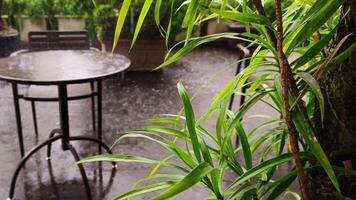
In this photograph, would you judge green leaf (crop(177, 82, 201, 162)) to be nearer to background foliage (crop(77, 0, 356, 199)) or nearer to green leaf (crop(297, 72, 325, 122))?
background foliage (crop(77, 0, 356, 199))

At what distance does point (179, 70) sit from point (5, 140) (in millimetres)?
2586

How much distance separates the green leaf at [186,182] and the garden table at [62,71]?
1.33 metres

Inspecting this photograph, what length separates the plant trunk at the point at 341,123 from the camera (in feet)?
2.46

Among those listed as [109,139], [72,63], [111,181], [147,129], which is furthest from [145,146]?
[147,129]

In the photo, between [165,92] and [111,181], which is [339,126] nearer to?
[111,181]

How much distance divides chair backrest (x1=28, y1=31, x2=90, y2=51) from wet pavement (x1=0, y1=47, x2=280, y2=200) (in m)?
0.64

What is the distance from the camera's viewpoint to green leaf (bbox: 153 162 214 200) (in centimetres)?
62

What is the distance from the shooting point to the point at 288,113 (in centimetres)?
70

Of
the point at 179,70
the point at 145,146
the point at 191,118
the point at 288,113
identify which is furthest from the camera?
the point at 179,70

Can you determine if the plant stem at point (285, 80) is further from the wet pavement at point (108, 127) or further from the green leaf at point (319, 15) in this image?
the wet pavement at point (108, 127)

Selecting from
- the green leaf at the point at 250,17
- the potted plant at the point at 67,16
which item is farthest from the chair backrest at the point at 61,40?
the potted plant at the point at 67,16

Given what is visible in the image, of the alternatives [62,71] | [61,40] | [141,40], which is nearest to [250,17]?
[62,71]

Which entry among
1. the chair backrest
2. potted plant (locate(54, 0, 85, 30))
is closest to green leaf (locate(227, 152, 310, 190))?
the chair backrest

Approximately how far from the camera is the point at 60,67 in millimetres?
2115
